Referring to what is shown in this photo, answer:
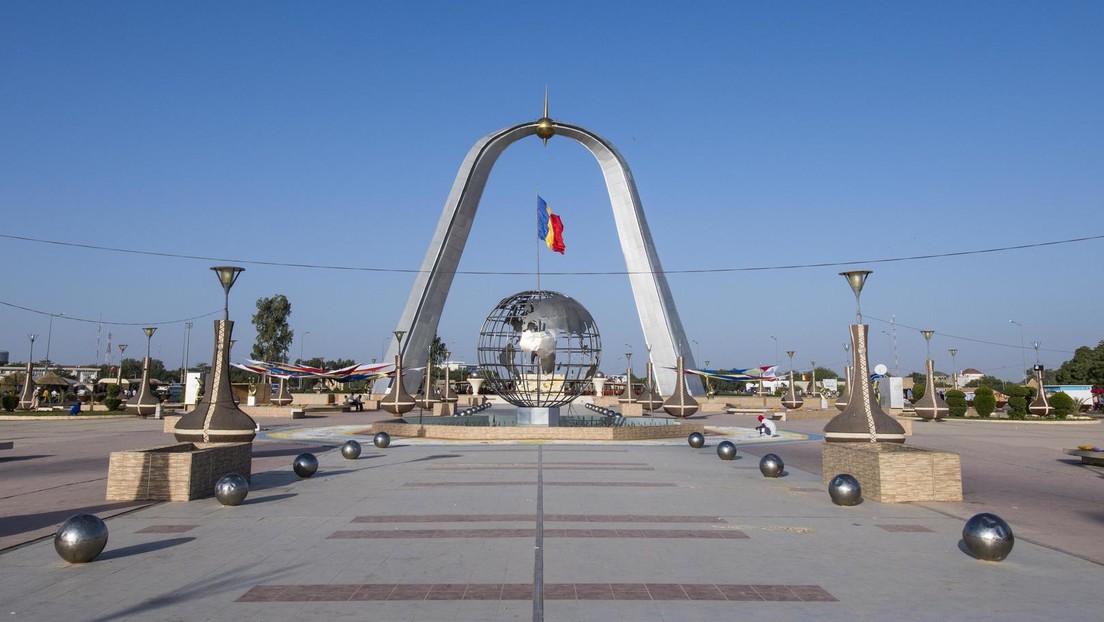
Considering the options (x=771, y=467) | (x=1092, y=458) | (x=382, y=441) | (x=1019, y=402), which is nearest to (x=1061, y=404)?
(x=1019, y=402)

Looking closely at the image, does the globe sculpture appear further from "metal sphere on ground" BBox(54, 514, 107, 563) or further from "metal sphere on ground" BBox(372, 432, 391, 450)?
"metal sphere on ground" BBox(54, 514, 107, 563)

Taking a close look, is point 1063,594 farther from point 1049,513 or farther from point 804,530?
point 1049,513

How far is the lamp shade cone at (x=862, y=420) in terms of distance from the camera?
45.8 ft

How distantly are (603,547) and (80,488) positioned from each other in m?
10.4

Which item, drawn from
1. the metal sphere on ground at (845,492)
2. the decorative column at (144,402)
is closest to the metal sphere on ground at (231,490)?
the metal sphere on ground at (845,492)

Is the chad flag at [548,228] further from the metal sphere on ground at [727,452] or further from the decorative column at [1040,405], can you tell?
the decorative column at [1040,405]

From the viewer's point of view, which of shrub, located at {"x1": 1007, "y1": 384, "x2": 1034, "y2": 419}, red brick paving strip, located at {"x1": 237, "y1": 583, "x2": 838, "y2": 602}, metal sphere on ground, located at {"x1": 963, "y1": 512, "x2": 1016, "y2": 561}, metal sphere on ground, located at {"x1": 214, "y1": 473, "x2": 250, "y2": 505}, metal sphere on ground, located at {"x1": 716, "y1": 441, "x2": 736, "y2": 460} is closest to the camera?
red brick paving strip, located at {"x1": 237, "y1": 583, "x2": 838, "y2": 602}

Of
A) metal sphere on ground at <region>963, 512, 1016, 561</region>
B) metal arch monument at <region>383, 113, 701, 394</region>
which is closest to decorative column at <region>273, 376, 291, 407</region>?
metal arch monument at <region>383, 113, 701, 394</region>

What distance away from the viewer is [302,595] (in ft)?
21.1

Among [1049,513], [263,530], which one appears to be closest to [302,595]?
[263,530]

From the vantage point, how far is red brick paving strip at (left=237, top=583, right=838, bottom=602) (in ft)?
20.8

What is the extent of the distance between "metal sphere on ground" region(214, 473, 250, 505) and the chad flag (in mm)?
31707

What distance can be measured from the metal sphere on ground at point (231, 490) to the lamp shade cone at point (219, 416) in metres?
3.22

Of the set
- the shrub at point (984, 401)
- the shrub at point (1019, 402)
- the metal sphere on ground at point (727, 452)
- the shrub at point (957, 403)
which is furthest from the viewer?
the shrub at point (957, 403)
